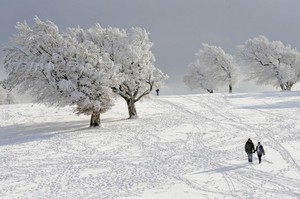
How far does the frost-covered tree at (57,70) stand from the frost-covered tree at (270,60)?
55.3 m

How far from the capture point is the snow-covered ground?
67.1 ft

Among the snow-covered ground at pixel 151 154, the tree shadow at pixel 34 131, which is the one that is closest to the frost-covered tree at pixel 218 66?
the snow-covered ground at pixel 151 154

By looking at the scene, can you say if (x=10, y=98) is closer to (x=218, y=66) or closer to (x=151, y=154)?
(x=218, y=66)

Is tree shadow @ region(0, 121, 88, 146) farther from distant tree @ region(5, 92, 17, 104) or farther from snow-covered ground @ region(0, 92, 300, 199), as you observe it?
distant tree @ region(5, 92, 17, 104)

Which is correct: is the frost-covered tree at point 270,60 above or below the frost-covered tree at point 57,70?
above

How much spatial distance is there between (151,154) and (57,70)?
605 inches

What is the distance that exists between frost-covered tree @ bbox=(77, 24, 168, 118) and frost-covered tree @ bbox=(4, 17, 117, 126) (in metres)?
→ 6.14

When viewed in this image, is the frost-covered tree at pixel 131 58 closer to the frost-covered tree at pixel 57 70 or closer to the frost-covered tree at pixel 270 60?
the frost-covered tree at pixel 57 70

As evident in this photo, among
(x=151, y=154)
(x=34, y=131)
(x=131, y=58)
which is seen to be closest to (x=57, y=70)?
(x=34, y=131)

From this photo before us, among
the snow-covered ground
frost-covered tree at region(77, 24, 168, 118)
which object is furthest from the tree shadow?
frost-covered tree at region(77, 24, 168, 118)

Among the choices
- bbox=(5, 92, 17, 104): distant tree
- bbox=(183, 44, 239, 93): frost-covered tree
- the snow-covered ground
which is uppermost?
bbox=(183, 44, 239, 93): frost-covered tree

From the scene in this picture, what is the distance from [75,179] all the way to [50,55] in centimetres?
1953

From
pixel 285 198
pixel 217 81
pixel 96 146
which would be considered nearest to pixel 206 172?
pixel 285 198

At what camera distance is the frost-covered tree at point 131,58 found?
44438 mm
